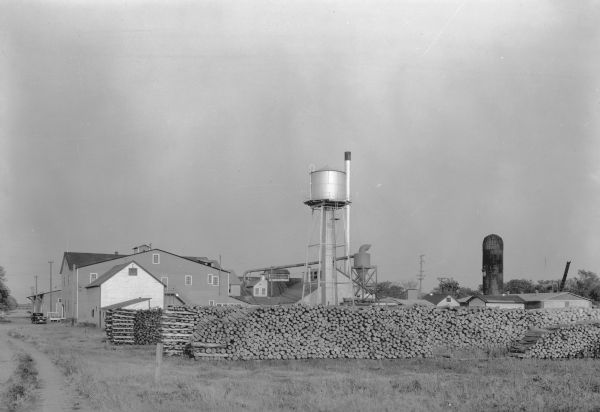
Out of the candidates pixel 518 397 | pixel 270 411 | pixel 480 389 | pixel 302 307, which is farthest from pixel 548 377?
pixel 302 307

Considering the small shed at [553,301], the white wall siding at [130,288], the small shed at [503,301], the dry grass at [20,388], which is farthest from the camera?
the small shed at [553,301]

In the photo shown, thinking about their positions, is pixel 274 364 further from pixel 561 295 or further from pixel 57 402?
pixel 561 295

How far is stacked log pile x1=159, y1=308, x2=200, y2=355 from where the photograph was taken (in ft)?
95.7

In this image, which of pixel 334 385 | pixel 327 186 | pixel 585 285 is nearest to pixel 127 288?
pixel 327 186

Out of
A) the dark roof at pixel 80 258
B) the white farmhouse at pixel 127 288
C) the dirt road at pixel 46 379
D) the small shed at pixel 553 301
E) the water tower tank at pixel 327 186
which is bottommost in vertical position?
the dirt road at pixel 46 379

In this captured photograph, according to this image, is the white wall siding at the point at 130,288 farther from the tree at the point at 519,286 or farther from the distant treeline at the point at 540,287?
the tree at the point at 519,286

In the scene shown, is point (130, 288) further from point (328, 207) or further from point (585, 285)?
point (585, 285)

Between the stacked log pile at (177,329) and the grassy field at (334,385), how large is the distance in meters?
1.61

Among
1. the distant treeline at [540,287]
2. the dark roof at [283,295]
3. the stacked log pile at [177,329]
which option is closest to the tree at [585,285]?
the distant treeline at [540,287]

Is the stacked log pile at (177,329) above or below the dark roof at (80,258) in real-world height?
below

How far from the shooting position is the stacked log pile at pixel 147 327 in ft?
120

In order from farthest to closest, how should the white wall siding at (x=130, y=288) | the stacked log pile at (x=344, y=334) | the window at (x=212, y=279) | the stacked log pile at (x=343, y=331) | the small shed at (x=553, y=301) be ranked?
the window at (x=212, y=279) < the small shed at (x=553, y=301) < the white wall siding at (x=130, y=288) < the stacked log pile at (x=344, y=334) < the stacked log pile at (x=343, y=331)

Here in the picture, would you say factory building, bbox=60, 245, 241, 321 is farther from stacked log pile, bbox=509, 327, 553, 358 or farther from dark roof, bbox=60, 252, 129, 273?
stacked log pile, bbox=509, 327, 553, 358

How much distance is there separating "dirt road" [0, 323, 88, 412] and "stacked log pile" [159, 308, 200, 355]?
486cm
